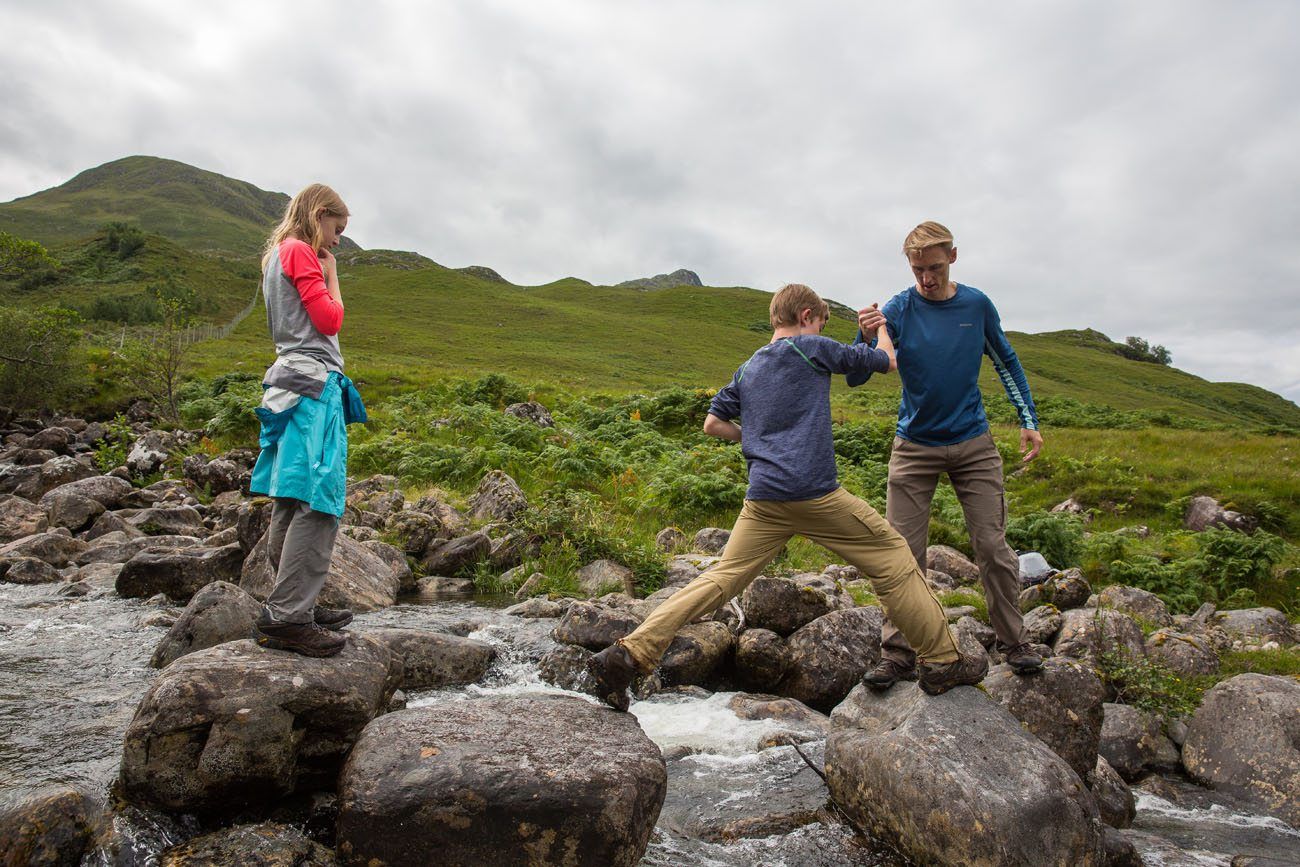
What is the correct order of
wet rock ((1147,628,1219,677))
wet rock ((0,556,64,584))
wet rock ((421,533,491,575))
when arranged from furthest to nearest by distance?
1. wet rock ((421,533,491,575))
2. wet rock ((0,556,64,584))
3. wet rock ((1147,628,1219,677))

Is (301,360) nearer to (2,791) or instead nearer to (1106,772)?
(2,791)

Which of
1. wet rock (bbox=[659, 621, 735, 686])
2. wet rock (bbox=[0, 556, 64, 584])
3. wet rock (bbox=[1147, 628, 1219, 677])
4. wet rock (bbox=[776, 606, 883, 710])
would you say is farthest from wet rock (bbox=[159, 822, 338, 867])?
wet rock (bbox=[0, 556, 64, 584])

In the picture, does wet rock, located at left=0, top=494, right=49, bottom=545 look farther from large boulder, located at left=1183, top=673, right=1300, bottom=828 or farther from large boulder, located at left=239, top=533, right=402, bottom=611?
large boulder, located at left=1183, top=673, right=1300, bottom=828

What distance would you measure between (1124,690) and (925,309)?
4673 mm

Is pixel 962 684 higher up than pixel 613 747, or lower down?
higher up

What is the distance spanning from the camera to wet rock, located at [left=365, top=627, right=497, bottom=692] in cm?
769

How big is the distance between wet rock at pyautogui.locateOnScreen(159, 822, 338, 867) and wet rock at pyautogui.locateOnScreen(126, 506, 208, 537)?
11.7 m

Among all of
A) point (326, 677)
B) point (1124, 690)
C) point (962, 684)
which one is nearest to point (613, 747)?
point (326, 677)

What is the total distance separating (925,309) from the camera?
19.6 ft

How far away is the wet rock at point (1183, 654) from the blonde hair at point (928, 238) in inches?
213

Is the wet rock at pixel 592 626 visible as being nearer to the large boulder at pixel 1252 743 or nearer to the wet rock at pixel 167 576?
the wet rock at pixel 167 576

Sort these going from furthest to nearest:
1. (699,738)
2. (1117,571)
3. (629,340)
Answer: (629,340), (1117,571), (699,738)

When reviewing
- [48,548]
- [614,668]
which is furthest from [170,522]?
[614,668]

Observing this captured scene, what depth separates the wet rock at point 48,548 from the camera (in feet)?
41.0
